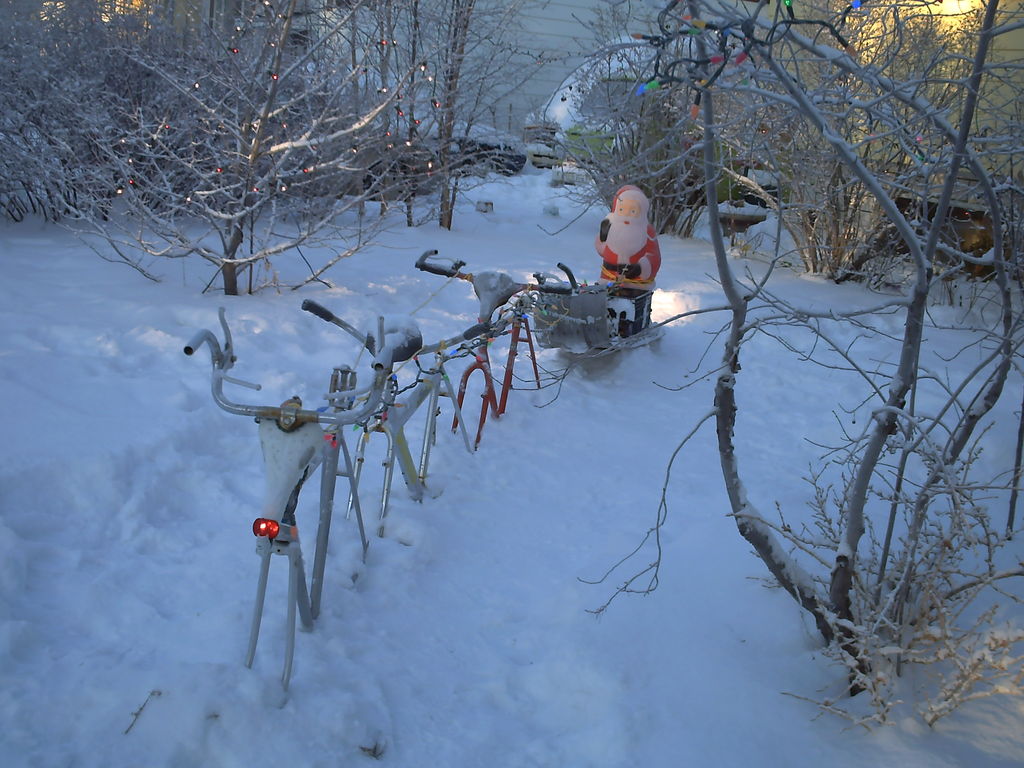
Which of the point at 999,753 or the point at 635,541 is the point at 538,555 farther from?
the point at 999,753

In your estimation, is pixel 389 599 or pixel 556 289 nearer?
pixel 389 599

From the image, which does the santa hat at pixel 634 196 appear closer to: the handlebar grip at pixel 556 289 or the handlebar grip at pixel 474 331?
the handlebar grip at pixel 556 289

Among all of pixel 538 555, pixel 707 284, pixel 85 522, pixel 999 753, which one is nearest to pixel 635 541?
pixel 538 555

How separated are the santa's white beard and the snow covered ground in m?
Result: 1.51

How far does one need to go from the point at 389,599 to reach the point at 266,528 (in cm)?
94

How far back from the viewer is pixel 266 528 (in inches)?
102

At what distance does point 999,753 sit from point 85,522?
11.3ft

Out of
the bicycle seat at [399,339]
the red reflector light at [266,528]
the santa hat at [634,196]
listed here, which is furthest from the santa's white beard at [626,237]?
the red reflector light at [266,528]

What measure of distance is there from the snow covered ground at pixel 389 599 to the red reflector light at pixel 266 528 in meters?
0.46

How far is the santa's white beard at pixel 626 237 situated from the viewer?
654 centimetres

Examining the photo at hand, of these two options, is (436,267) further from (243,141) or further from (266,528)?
(266,528)

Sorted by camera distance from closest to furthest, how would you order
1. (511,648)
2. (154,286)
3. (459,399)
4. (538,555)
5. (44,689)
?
(44,689) → (511,648) → (538,555) → (459,399) → (154,286)

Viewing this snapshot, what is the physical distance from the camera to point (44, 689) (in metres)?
2.47

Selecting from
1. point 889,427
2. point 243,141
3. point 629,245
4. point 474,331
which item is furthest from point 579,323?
point 889,427
